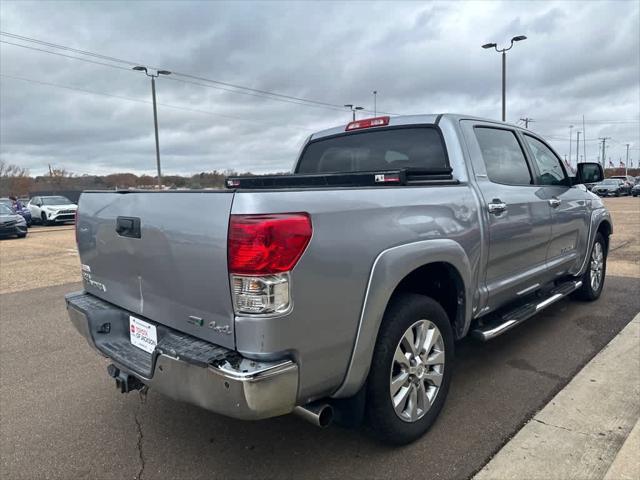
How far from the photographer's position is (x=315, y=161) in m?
4.39

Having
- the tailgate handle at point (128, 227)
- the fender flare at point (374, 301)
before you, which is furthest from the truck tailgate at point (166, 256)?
the fender flare at point (374, 301)

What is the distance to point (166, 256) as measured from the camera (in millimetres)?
2412

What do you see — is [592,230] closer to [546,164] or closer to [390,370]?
[546,164]

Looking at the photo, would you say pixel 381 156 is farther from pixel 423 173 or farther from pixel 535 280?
pixel 535 280

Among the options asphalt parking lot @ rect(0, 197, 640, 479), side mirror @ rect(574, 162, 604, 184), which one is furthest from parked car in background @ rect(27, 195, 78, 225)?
side mirror @ rect(574, 162, 604, 184)

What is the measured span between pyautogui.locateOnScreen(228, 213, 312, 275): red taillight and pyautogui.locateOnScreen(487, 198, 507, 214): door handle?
1.80 m

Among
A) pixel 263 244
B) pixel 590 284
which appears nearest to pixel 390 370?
pixel 263 244

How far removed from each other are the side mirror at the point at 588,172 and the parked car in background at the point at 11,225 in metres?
18.4

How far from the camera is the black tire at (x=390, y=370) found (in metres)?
2.54

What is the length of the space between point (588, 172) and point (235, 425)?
163 inches

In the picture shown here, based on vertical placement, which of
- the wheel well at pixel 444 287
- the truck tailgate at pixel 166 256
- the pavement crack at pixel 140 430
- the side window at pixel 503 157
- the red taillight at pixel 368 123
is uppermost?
the red taillight at pixel 368 123

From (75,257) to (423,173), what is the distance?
10.1 m

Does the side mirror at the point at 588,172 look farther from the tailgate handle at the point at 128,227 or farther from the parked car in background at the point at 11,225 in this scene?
the parked car in background at the point at 11,225

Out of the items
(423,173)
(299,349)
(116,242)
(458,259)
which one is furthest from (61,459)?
(423,173)
